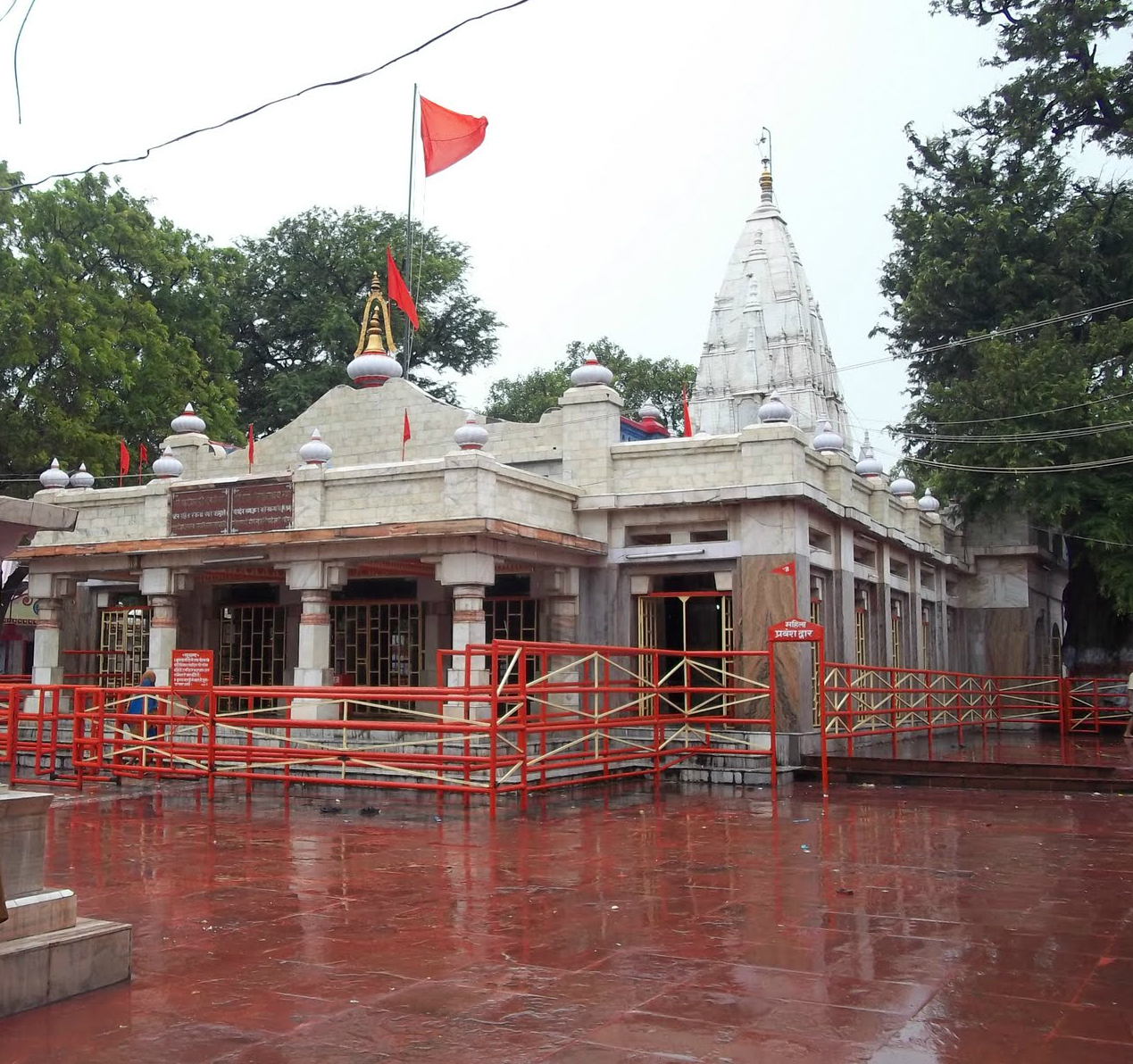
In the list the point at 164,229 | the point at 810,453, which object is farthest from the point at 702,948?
the point at 164,229

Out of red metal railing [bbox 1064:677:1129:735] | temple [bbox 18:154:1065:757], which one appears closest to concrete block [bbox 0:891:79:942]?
temple [bbox 18:154:1065:757]

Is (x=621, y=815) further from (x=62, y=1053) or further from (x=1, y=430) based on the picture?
(x=1, y=430)

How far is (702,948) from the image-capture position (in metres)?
6.64

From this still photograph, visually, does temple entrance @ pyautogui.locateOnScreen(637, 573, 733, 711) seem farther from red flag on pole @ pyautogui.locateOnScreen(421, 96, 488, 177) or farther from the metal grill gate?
red flag on pole @ pyautogui.locateOnScreen(421, 96, 488, 177)

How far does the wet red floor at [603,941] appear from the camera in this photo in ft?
16.6

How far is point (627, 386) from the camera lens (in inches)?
1981

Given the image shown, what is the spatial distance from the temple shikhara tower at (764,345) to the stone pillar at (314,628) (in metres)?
17.0

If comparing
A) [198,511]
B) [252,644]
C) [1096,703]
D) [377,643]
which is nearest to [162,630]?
[198,511]

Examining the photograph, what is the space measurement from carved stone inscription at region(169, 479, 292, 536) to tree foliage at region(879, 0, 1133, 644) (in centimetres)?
1429

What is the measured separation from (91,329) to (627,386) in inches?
1032

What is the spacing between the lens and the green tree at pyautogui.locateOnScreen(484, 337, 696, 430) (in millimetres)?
49750

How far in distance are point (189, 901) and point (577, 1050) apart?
4030mm

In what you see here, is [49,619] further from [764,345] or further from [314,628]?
[764,345]

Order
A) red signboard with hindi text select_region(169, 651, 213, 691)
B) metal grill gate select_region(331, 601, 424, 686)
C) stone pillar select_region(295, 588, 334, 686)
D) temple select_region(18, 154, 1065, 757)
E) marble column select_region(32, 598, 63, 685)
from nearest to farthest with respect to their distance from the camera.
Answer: red signboard with hindi text select_region(169, 651, 213, 691) → temple select_region(18, 154, 1065, 757) → stone pillar select_region(295, 588, 334, 686) → metal grill gate select_region(331, 601, 424, 686) → marble column select_region(32, 598, 63, 685)
